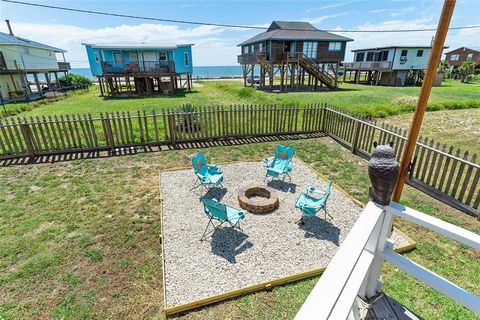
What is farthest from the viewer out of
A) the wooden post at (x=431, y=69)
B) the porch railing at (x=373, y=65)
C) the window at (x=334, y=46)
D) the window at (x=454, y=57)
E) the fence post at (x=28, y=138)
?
the window at (x=454, y=57)

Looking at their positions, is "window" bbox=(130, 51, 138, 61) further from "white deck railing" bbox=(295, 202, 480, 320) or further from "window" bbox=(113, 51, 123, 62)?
"white deck railing" bbox=(295, 202, 480, 320)

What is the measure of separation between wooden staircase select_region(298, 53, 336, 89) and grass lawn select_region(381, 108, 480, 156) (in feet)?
46.0

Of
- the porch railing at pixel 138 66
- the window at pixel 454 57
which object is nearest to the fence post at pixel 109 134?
the porch railing at pixel 138 66

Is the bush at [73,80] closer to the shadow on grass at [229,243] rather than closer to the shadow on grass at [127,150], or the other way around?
the shadow on grass at [127,150]

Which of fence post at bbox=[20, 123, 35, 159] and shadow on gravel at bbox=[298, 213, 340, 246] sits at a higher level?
fence post at bbox=[20, 123, 35, 159]

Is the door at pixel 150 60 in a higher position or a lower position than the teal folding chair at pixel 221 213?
higher

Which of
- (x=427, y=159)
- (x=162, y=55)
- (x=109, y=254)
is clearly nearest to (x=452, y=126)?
(x=427, y=159)

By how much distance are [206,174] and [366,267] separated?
510 cm

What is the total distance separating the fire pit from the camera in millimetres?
5441

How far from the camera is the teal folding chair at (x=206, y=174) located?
614 cm

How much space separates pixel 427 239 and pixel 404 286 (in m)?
1.53

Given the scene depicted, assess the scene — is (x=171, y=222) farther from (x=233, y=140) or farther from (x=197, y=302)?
(x=233, y=140)

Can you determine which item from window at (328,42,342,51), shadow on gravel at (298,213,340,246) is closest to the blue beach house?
window at (328,42,342,51)

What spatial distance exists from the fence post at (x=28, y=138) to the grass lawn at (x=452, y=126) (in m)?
15.7
